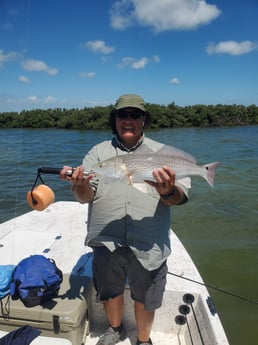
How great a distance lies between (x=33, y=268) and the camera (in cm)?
316

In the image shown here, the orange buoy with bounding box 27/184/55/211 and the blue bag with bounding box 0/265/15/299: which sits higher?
the orange buoy with bounding box 27/184/55/211

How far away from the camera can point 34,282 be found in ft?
9.86

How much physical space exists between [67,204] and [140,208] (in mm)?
3805

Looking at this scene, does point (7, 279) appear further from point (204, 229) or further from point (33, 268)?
point (204, 229)

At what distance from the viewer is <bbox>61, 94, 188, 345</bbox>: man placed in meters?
2.78

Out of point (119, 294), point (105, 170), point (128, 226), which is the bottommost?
point (119, 294)

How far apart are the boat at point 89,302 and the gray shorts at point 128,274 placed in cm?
36

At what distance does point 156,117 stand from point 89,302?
5505 cm

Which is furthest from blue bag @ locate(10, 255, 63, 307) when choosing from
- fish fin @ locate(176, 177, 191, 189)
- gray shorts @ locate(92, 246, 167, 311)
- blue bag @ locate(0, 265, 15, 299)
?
fish fin @ locate(176, 177, 191, 189)

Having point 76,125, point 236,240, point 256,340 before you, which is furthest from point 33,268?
point 76,125

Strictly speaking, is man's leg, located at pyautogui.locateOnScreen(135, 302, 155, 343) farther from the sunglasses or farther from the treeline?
the treeline

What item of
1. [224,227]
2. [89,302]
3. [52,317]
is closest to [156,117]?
[224,227]

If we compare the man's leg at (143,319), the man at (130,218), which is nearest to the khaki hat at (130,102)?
the man at (130,218)

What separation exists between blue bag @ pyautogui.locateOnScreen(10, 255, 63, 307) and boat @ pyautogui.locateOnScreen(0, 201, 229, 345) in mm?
86
